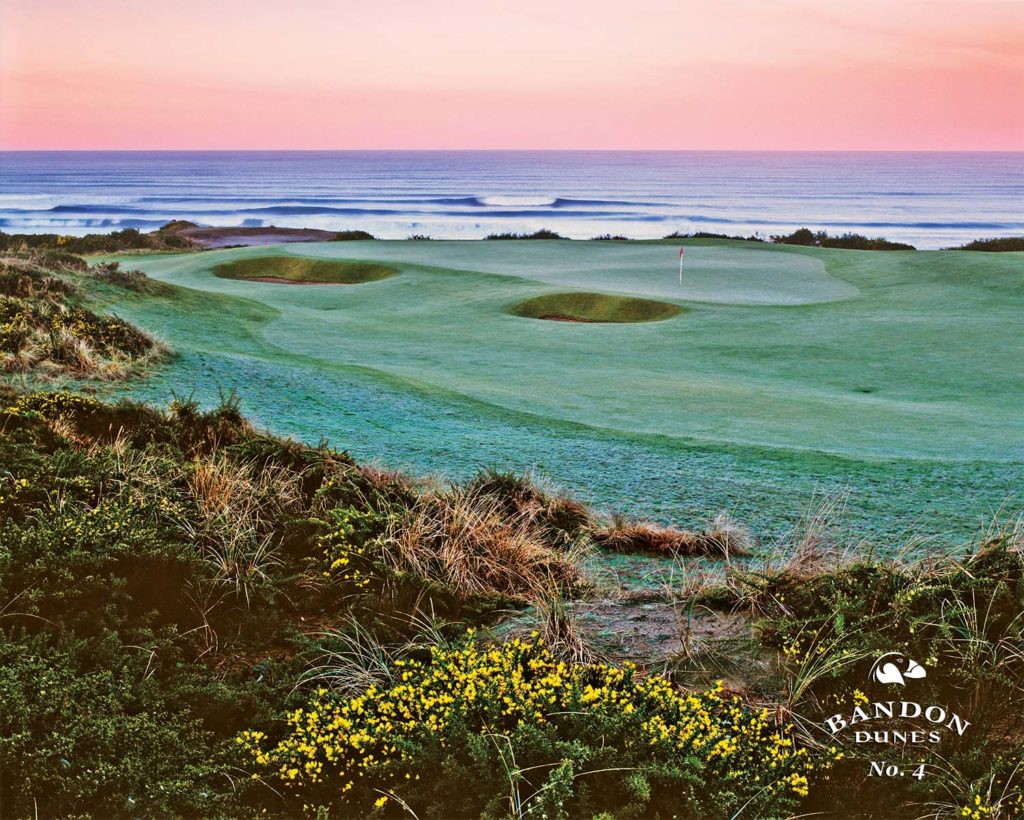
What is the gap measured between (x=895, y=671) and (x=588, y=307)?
14422 mm

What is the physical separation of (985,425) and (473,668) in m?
7.04

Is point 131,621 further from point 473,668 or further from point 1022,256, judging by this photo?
point 1022,256

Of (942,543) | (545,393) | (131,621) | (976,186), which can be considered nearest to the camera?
(131,621)

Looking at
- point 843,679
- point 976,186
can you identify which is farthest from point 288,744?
point 976,186

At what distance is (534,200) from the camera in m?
79.7

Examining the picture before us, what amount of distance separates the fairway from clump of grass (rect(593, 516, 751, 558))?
0.44 meters

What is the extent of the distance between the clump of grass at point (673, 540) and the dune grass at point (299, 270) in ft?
55.7

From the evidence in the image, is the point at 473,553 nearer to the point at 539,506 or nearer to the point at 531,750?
the point at 539,506

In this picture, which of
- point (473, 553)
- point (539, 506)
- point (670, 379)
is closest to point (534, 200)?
point (670, 379)

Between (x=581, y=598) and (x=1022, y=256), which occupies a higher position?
(x=1022, y=256)

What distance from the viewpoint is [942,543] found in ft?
19.1

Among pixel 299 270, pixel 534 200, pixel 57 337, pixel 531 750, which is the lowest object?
pixel 531 750

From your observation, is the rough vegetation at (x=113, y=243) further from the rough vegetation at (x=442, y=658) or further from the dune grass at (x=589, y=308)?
the rough vegetation at (x=442, y=658)

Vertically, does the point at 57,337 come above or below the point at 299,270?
below
